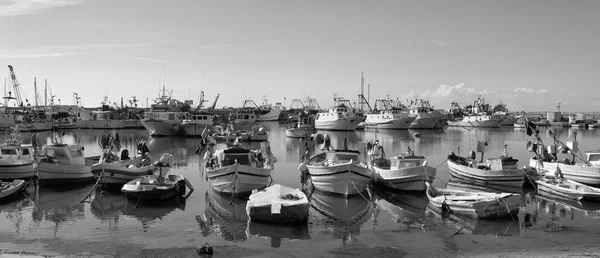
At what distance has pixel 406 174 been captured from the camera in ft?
73.8

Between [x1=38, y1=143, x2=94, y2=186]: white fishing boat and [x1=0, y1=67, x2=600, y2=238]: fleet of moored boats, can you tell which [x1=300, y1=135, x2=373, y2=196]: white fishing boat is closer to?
[x1=0, y1=67, x2=600, y2=238]: fleet of moored boats

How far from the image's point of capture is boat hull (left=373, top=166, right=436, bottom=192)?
22.3 meters

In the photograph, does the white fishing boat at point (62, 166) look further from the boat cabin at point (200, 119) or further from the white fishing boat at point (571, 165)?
the boat cabin at point (200, 119)

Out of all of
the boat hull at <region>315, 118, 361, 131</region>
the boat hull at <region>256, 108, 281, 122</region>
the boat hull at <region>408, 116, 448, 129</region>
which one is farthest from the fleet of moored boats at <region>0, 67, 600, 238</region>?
the boat hull at <region>256, 108, 281, 122</region>

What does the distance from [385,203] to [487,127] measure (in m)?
91.1

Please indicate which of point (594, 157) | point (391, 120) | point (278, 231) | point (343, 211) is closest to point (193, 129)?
point (391, 120)

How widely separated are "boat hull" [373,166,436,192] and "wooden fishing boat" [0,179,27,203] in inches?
670

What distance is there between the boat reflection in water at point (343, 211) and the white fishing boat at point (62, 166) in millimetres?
12210

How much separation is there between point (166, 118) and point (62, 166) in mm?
47980

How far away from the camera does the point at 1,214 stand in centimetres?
1758

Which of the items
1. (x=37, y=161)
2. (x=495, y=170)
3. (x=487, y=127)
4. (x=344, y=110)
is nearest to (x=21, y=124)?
(x=344, y=110)

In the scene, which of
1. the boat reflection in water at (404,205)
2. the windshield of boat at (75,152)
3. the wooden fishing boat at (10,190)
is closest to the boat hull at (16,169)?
the windshield of boat at (75,152)

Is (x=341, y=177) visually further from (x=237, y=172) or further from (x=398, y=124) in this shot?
(x=398, y=124)

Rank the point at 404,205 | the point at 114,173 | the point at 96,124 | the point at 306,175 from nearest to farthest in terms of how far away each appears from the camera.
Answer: the point at 404,205 → the point at 114,173 → the point at 306,175 → the point at 96,124
